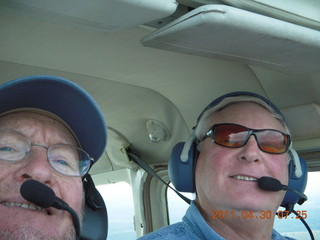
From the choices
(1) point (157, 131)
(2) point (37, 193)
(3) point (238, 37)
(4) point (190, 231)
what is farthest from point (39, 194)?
(1) point (157, 131)

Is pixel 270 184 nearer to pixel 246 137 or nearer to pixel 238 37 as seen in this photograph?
pixel 246 137

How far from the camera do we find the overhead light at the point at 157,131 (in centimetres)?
259

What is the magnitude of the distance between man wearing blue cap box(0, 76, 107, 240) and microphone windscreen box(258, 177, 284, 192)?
0.73 m

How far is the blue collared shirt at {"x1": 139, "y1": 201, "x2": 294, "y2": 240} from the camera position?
6.11ft

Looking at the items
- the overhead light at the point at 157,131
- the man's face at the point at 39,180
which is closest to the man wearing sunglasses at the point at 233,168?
the overhead light at the point at 157,131

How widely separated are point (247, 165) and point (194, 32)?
0.77 metres

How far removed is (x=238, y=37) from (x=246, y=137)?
2.10 feet

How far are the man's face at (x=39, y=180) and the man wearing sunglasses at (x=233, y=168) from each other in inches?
24.8

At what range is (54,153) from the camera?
A: 1422mm

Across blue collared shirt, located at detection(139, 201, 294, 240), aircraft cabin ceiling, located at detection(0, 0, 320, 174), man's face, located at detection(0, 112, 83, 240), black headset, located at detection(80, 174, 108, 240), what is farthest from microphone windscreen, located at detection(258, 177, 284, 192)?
man's face, located at detection(0, 112, 83, 240)

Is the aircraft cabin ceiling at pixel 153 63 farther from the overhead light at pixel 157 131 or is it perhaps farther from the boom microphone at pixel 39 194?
the boom microphone at pixel 39 194

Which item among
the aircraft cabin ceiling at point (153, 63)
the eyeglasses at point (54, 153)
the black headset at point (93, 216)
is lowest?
the black headset at point (93, 216)

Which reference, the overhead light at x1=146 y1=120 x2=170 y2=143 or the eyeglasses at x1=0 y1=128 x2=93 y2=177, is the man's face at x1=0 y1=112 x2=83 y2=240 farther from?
the overhead light at x1=146 y1=120 x2=170 y2=143

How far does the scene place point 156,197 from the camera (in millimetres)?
3094
